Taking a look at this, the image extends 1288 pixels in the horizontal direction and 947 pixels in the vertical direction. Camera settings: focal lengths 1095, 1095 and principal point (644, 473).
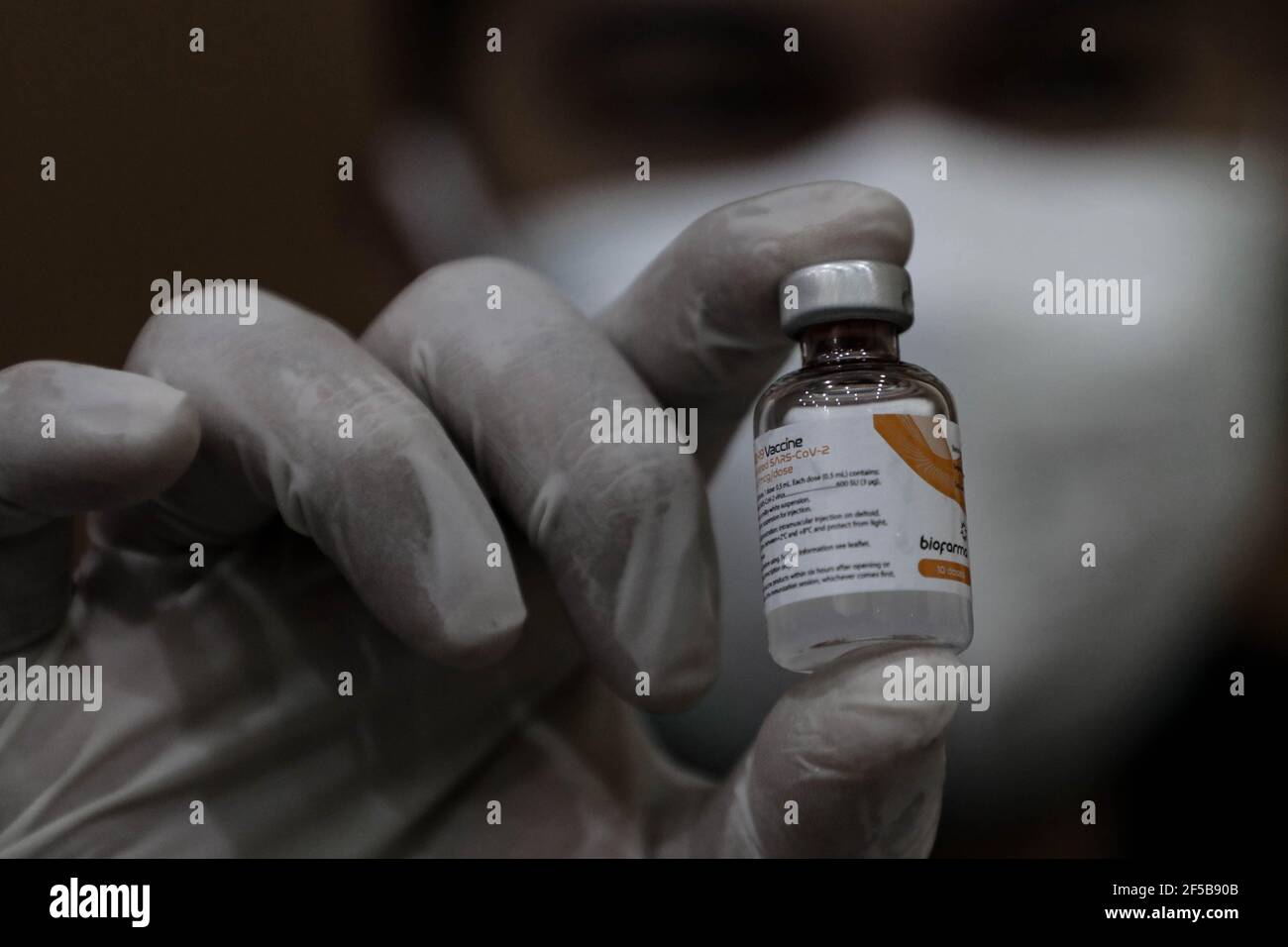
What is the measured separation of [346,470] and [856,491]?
7.5 inches

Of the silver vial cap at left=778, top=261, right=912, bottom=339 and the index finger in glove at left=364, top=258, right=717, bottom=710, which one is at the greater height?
the silver vial cap at left=778, top=261, right=912, bottom=339

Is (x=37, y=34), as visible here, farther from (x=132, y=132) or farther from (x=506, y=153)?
(x=506, y=153)

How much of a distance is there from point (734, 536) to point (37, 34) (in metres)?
0.58

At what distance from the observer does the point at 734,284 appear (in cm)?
45

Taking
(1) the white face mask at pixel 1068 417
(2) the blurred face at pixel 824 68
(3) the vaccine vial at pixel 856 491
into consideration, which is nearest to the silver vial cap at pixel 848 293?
(3) the vaccine vial at pixel 856 491

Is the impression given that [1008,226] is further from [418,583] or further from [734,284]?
[418,583]

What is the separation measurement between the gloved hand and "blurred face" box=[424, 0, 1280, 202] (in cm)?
35

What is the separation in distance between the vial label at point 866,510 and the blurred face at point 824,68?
1.58 feet

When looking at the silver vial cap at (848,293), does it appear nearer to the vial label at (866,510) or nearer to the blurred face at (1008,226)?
the vial label at (866,510)

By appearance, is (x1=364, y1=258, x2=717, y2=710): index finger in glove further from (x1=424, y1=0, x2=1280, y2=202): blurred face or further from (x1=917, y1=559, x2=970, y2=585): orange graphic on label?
(x1=424, y1=0, x2=1280, y2=202): blurred face

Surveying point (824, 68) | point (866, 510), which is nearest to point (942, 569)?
point (866, 510)

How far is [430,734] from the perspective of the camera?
52cm

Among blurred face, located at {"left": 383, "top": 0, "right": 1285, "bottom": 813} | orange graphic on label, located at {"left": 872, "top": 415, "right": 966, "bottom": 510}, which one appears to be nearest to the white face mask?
blurred face, located at {"left": 383, "top": 0, "right": 1285, "bottom": 813}

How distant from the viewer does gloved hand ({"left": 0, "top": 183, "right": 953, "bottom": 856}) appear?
16.0 inches
